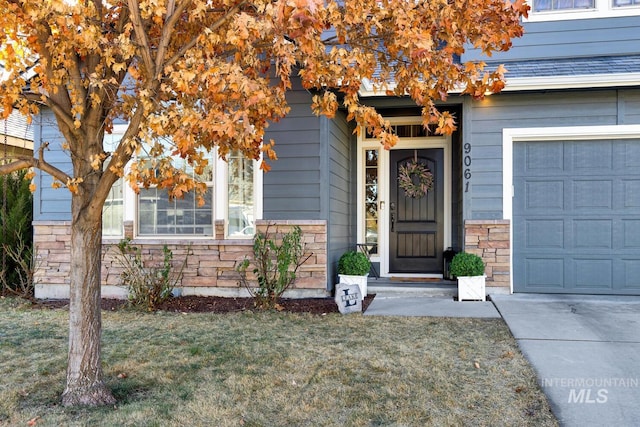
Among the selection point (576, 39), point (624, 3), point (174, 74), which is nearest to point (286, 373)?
point (174, 74)

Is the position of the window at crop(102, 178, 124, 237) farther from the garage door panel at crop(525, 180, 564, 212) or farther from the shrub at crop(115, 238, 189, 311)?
the garage door panel at crop(525, 180, 564, 212)

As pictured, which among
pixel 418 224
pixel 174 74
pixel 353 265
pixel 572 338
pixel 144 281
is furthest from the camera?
pixel 418 224

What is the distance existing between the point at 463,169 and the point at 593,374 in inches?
133

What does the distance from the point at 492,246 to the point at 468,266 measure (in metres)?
0.52

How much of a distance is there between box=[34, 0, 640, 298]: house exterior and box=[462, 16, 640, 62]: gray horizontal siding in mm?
13

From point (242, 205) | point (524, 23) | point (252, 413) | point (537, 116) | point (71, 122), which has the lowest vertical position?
point (252, 413)

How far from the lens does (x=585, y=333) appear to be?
14.2ft

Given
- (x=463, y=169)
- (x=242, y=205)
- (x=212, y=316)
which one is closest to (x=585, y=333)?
(x=463, y=169)

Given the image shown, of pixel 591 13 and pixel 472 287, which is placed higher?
pixel 591 13

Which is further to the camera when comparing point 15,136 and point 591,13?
point 15,136

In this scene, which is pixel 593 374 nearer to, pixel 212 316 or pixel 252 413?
pixel 252 413

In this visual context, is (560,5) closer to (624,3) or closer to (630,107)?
(624,3)

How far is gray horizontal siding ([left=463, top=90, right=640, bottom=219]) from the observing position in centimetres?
601

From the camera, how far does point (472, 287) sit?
5.93 metres
